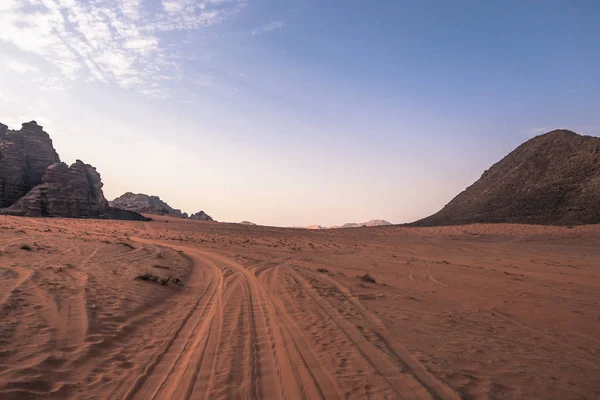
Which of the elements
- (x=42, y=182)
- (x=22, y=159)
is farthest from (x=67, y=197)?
(x=22, y=159)

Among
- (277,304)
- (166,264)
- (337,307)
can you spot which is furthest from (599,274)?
(166,264)

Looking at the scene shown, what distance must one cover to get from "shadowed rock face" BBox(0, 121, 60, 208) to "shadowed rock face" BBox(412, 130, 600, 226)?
65.9 meters

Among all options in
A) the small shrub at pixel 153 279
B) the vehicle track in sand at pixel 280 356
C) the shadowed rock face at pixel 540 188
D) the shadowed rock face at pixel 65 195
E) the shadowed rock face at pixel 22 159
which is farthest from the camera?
the shadowed rock face at pixel 22 159

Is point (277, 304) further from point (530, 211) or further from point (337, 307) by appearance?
point (530, 211)

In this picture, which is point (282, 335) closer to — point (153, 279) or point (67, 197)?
point (153, 279)

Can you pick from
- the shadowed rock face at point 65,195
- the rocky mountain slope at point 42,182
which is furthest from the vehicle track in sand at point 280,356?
the rocky mountain slope at point 42,182

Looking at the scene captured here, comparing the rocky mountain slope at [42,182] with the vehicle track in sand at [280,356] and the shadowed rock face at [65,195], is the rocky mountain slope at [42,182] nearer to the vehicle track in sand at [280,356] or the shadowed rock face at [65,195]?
the shadowed rock face at [65,195]

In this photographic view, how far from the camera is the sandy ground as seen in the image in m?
4.26

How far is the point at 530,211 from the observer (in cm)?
4603

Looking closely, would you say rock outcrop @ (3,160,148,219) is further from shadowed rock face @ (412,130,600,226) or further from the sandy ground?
Answer: shadowed rock face @ (412,130,600,226)

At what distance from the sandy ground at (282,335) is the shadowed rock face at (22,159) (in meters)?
42.6

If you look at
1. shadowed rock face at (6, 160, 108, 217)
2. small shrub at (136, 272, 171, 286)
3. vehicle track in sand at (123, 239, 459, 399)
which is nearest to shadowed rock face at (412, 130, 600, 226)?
vehicle track in sand at (123, 239, 459, 399)

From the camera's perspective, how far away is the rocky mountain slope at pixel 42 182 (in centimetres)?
4247

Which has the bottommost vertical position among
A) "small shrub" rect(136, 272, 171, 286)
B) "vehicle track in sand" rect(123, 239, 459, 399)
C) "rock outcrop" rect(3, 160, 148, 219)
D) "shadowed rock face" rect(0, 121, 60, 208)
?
"vehicle track in sand" rect(123, 239, 459, 399)
